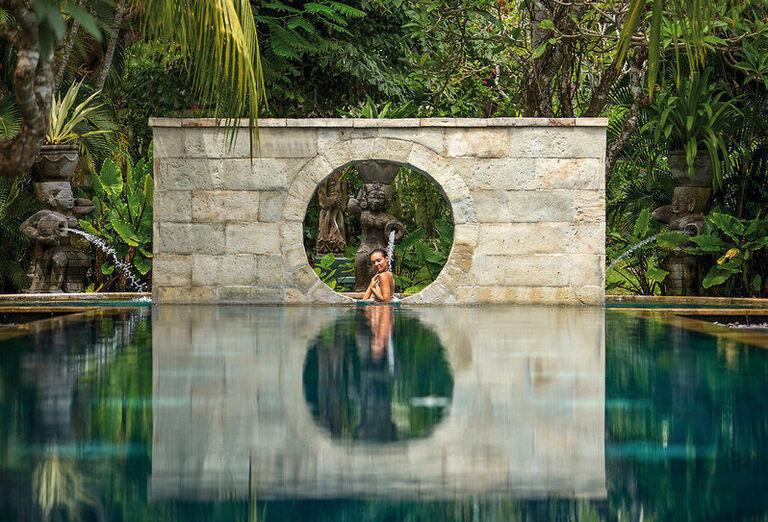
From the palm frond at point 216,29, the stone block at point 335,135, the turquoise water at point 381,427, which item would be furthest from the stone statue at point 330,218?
the turquoise water at point 381,427

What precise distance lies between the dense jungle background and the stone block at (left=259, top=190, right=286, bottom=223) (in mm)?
1067

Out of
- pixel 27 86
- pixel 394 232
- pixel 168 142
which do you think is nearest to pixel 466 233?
pixel 394 232

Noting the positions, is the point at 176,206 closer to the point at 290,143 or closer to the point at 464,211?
the point at 290,143

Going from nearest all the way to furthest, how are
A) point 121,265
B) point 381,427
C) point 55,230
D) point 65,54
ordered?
point 381,427
point 55,230
point 121,265
point 65,54

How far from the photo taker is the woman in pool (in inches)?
518

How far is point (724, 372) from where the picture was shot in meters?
7.46

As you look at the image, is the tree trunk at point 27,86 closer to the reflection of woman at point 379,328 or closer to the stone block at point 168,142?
the reflection of woman at point 379,328

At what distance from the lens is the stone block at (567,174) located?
13.1 m

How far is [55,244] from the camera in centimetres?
1464

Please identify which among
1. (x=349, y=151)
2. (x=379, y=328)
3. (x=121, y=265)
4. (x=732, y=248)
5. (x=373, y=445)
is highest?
(x=349, y=151)

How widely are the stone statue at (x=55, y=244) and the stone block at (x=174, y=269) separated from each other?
6.14ft

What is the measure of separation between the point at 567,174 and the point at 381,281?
2.15 meters

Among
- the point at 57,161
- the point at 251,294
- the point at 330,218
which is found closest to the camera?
the point at 251,294

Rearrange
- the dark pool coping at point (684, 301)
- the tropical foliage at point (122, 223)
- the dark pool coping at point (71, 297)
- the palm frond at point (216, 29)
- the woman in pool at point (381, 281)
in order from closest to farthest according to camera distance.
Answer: the palm frond at point (216, 29) → the woman in pool at point (381, 281) → the dark pool coping at point (684, 301) → the dark pool coping at point (71, 297) → the tropical foliage at point (122, 223)
